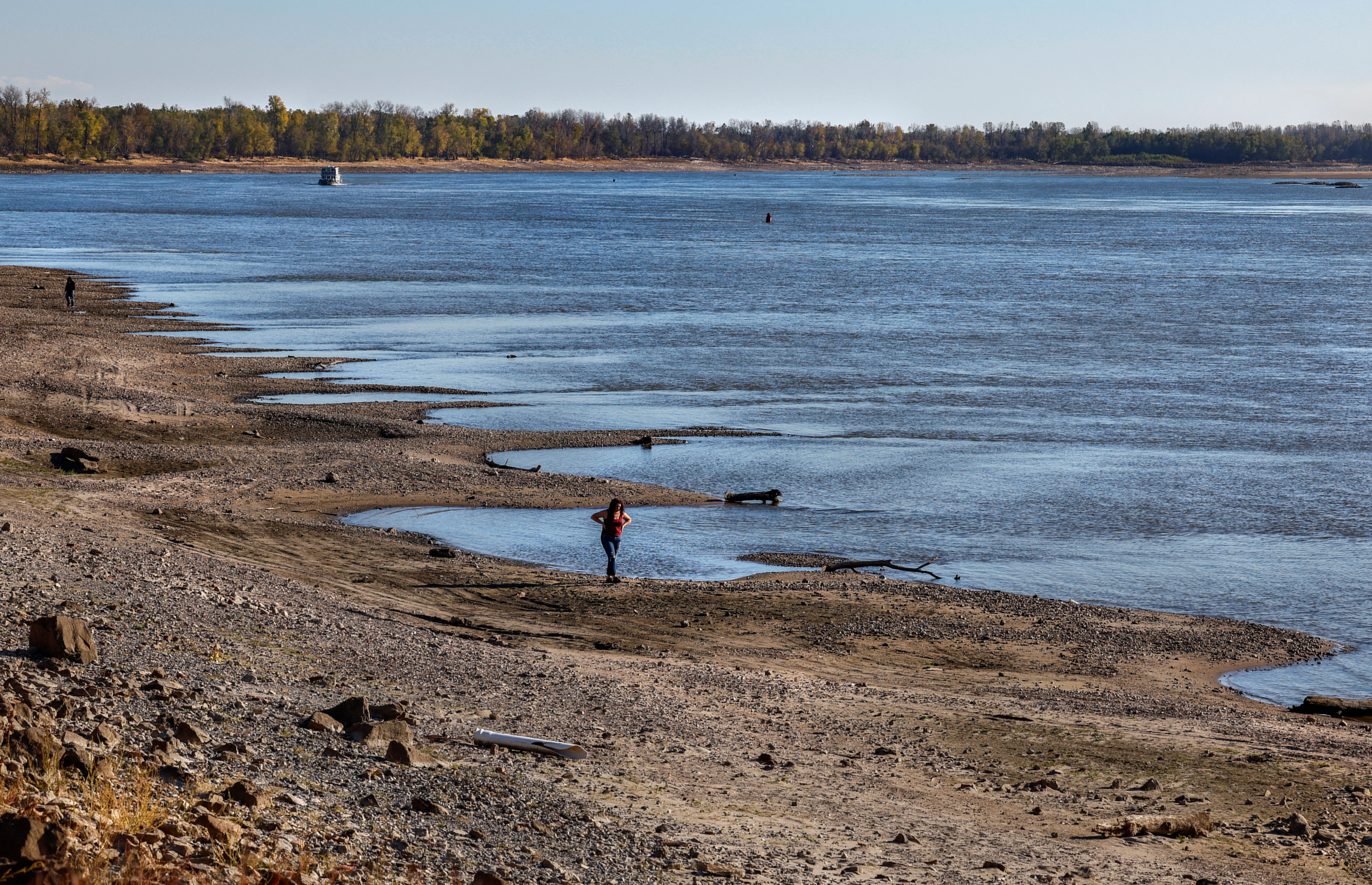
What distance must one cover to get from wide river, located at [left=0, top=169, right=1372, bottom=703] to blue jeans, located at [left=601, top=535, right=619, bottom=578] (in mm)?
1727

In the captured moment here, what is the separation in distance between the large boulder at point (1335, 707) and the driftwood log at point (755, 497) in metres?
11.8

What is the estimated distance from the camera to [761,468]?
2908cm

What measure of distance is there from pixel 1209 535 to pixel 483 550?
13900mm

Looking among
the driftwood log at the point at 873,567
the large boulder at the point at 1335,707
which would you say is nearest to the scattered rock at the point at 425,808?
the large boulder at the point at 1335,707

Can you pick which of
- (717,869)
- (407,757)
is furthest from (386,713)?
(717,869)

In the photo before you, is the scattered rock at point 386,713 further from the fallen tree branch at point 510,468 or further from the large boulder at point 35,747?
the fallen tree branch at point 510,468

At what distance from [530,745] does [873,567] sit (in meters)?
11.5

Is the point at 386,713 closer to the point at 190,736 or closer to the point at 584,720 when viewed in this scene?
the point at 190,736

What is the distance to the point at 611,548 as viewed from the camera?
65.0 feet

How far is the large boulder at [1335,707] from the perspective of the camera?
50.1 ft

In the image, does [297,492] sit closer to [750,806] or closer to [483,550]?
[483,550]

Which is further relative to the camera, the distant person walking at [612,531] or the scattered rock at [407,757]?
the distant person walking at [612,531]

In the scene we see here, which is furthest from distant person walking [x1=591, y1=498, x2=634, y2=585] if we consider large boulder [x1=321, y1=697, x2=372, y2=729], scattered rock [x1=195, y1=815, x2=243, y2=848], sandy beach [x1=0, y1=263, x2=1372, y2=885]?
scattered rock [x1=195, y1=815, x2=243, y2=848]

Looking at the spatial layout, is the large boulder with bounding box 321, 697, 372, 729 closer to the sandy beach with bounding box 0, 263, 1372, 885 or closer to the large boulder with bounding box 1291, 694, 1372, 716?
the sandy beach with bounding box 0, 263, 1372, 885
